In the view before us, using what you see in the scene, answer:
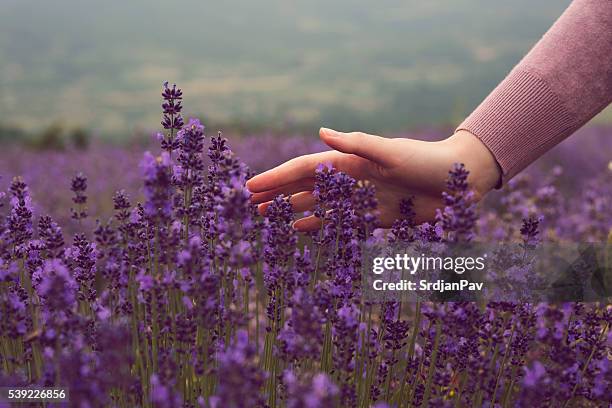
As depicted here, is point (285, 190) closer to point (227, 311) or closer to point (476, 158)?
point (476, 158)

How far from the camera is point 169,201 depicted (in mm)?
1644

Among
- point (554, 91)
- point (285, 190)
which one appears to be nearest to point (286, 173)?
point (285, 190)

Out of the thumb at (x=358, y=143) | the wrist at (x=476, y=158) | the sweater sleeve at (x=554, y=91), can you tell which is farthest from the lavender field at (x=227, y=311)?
the sweater sleeve at (x=554, y=91)

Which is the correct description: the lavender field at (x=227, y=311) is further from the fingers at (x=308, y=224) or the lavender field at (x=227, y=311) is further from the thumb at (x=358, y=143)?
the thumb at (x=358, y=143)

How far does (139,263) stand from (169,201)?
39 centimetres

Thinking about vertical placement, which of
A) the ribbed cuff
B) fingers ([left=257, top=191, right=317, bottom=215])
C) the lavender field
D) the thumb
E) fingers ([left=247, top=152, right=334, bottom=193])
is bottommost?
the lavender field

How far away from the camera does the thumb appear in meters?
2.17

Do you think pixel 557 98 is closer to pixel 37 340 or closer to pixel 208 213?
pixel 208 213

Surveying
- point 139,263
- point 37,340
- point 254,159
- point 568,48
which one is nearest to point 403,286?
point 139,263

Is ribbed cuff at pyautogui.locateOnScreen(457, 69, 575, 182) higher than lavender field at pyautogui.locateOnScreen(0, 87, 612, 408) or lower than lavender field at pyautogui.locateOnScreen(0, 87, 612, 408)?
higher

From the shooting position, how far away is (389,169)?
230cm

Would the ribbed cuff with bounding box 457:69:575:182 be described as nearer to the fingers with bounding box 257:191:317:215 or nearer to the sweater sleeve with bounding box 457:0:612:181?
the sweater sleeve with bounding box 457:0:612:181

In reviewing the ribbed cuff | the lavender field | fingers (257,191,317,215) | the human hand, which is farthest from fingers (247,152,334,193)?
the ribbed cuff

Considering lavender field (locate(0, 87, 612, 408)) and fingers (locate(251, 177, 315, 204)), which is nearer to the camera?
lavender field (locate(0, 87, 612, 408))
